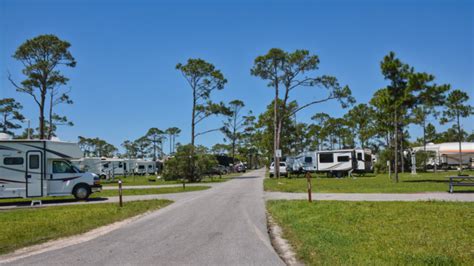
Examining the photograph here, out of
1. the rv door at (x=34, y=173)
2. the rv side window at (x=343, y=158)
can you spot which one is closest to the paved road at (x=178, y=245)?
the rv door at (x=34, y=173)

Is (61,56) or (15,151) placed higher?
(61,56)

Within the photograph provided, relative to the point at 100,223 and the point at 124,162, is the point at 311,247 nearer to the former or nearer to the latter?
the point at 100,223

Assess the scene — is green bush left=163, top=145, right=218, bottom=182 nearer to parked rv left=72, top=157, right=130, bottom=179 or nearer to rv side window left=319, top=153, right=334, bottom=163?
parked rv left=72, top=157, right=130, bottom=179

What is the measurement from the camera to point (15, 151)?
63.8 ft

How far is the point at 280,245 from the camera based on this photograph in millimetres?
8648

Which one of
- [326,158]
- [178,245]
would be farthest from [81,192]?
[326,158]

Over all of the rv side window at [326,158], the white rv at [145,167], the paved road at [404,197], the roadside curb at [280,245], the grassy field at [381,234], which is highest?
the rv side window at [326,158]

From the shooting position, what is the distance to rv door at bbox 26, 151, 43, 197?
1948cm

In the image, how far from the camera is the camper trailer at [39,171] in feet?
63.1

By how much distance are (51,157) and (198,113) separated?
29322 mm

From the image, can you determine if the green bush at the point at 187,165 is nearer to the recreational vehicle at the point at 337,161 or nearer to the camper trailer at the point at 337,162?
the recreational vehicle at the point at 337,161

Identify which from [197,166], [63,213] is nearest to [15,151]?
[63,213]

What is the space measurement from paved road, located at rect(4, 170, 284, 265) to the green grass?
3.59 feet

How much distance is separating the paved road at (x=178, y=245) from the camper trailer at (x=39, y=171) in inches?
347
